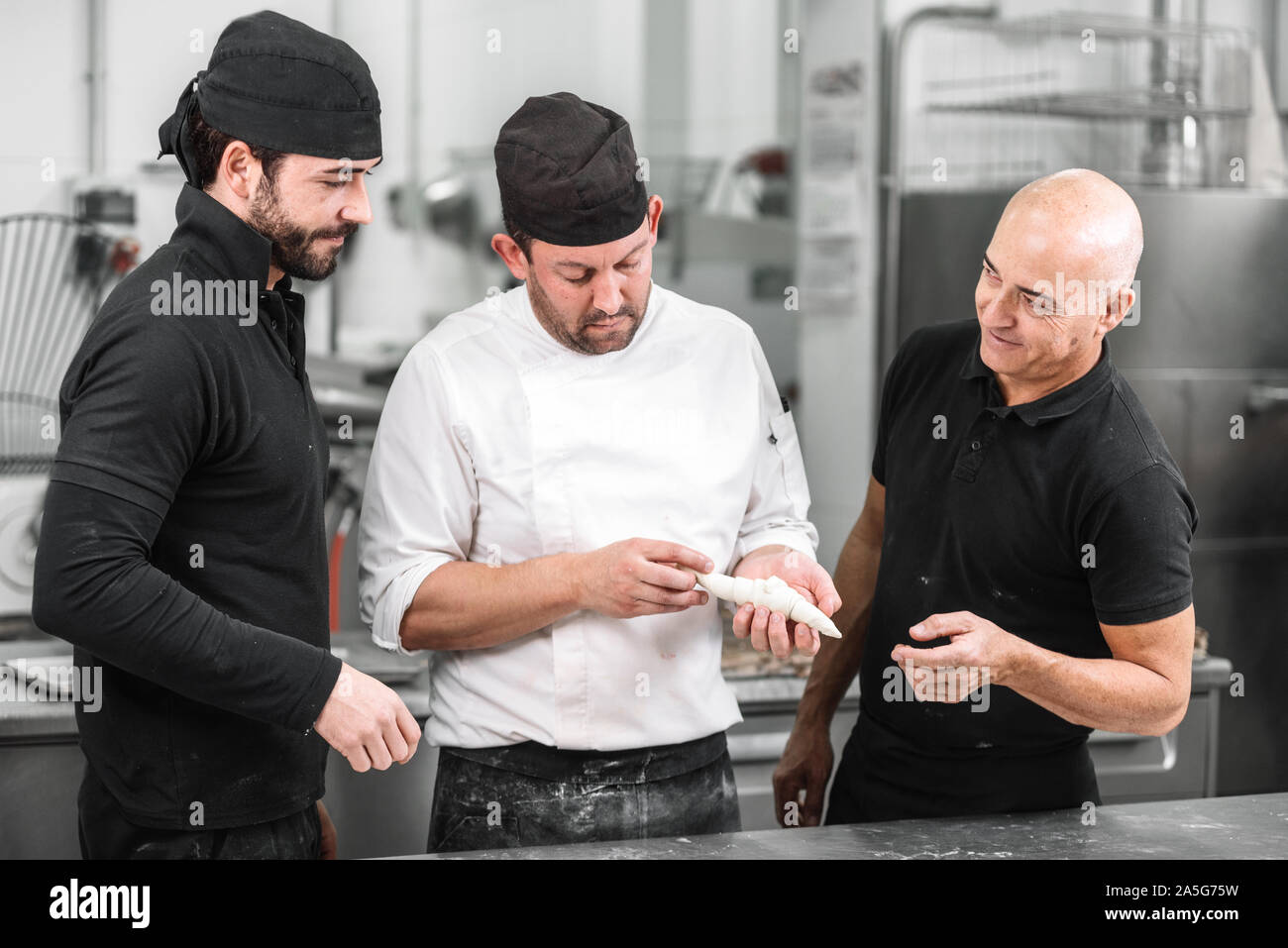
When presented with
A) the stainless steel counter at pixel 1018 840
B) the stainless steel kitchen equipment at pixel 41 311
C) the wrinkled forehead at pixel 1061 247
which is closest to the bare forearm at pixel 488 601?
the stainless steel counter at pixel 1018 840

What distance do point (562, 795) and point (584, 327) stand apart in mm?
500

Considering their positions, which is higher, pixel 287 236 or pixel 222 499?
pixel 287 236

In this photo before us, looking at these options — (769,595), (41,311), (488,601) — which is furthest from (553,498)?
(41,311)

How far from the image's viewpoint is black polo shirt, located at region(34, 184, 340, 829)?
1121 millimetres

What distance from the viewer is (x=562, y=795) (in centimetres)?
145

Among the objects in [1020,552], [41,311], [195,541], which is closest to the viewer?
[195,541]

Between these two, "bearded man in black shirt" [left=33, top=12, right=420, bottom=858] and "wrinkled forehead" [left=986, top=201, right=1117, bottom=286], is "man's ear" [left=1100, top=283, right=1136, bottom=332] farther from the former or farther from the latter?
"bearded man in black shirt" [left=33, top=12, right=420, bottom=858]

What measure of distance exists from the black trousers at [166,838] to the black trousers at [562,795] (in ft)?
0.63

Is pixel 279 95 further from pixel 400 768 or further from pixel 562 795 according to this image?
pixel 400 768

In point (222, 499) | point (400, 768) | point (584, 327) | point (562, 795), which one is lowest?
point (400, 768)

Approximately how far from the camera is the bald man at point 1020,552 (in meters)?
1.33
